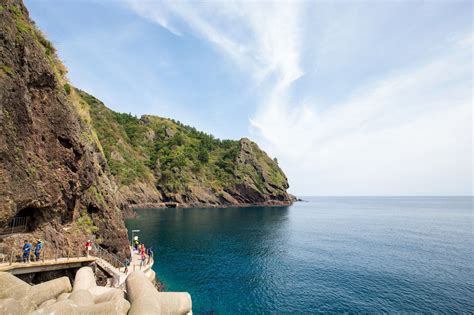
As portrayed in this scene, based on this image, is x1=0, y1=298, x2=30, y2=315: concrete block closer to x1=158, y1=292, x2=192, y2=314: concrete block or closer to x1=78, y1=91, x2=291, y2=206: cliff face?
x1=158, y1=292, x2=192, y2=314: concrete block

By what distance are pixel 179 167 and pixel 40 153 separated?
12711 centimetres

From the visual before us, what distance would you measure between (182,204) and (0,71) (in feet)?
399

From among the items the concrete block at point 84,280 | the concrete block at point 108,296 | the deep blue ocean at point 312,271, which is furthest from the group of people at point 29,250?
the deep blue ocean at point 312,271

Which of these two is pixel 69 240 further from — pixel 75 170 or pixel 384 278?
pixel 384 278

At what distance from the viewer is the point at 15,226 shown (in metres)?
21.6

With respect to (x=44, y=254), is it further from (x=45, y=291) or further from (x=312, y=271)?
(x=312, y=271)

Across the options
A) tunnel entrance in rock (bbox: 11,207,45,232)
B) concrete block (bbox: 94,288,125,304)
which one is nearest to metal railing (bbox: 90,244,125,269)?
tunnel entrance in rock (bbox: 11,207,45,232)

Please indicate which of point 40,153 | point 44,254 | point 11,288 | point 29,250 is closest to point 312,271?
point 44,254

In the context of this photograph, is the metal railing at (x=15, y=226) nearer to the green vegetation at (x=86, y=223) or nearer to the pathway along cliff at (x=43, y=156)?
the pathway along cliff at (x=43, y=156)

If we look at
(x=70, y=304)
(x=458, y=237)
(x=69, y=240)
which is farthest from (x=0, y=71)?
(x=458, y=237)

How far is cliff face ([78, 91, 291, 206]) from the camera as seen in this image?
13238cm

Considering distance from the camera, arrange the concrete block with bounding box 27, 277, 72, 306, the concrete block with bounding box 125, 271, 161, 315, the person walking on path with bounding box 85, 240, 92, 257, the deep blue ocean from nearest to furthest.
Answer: the concrete block with bounding box 125, 271, 161, 315 < the concrete block with bounding box 27, 277, 72, 306 < the person walking on path with bounding box 85, 240, 92, 257 < the deep blue ocean

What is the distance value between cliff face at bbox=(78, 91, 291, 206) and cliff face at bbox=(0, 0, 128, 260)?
97.4 m

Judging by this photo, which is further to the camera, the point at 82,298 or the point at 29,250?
the point at 29,250
